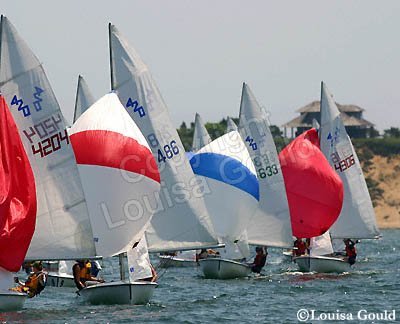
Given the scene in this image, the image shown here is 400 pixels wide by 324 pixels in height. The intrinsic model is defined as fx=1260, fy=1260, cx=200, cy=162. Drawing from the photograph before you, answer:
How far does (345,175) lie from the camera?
4738 centimetres

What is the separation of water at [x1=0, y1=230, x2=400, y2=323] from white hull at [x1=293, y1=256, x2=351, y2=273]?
39cm

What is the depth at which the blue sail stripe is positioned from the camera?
38.2 m

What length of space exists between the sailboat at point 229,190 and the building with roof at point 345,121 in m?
95.4

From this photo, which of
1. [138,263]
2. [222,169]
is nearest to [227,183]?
[222,169]

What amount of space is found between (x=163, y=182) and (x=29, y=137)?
5289mm

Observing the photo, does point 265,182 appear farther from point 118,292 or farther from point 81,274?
point 118,292

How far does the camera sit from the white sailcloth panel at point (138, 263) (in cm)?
2880

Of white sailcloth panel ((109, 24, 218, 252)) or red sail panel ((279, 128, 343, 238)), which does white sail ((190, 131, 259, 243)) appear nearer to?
red sail panel ((279, 128, 343, 238))

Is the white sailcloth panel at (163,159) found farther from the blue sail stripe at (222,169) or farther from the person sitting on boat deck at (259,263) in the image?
the person sitting on boat deck at (259,263)

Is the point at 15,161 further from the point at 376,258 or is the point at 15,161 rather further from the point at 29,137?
the point at 376,258

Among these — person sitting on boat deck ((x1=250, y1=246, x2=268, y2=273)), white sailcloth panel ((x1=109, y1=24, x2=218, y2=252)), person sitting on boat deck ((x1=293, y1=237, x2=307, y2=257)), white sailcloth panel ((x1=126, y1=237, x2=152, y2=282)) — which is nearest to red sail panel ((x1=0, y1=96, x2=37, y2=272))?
white sailcloth panel ((x1=126, y1=237, x2=152, y2=282))

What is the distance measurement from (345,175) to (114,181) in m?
20.0

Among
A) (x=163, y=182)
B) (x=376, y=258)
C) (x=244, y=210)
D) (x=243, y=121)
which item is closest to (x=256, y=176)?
(x=244, y=210)

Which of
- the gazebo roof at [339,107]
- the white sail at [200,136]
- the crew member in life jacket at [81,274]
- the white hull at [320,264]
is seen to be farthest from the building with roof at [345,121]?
the crew member in life jacket at [81,274]
